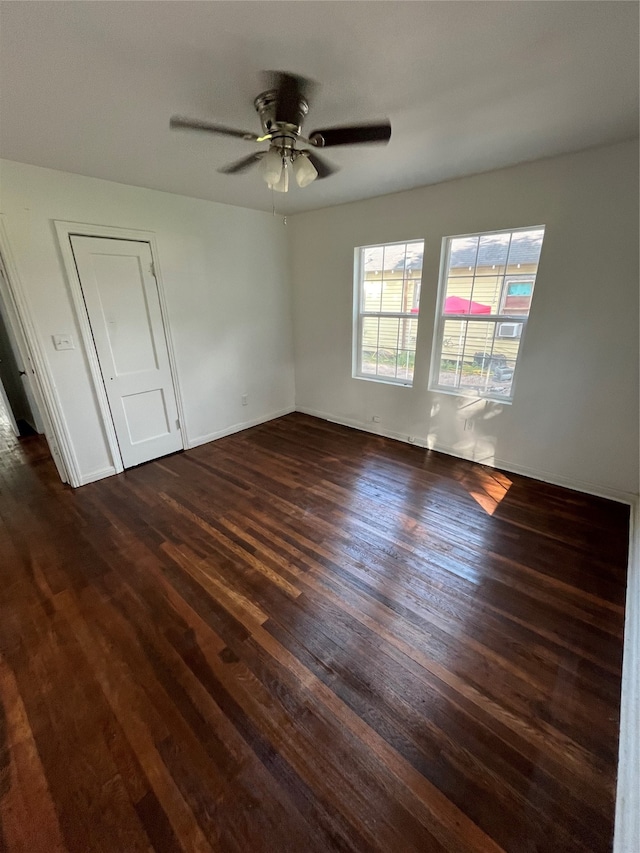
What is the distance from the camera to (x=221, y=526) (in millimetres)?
2508

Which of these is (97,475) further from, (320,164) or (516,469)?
(516,469)

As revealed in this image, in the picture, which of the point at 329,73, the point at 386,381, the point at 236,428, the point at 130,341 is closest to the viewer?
the point at 329,73

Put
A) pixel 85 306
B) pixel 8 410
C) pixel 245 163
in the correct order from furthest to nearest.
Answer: pixel 8 410 → pixel 85 306 → pixel 245 163

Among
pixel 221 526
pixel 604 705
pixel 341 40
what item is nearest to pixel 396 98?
pixel 341 40

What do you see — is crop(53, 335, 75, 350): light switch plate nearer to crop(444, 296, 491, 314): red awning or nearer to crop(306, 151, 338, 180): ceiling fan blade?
crop(306, 151, 338, 180): ceiling fan blade

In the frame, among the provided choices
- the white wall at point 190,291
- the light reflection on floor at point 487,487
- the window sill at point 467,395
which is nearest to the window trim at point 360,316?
the window sill at point 467,395

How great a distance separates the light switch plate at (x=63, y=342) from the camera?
8.84 ft

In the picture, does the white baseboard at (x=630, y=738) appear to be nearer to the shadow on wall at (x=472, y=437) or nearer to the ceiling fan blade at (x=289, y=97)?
the shadow on wall at (x=472, y=437)

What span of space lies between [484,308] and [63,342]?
3.64m

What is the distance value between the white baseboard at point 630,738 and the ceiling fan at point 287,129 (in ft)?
8.48

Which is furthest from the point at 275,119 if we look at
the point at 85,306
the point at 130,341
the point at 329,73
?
the point at 130,341

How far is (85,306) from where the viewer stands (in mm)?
2791

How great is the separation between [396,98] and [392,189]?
1603 millimetres

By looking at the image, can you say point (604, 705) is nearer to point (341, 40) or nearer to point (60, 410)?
point (341, 40)
